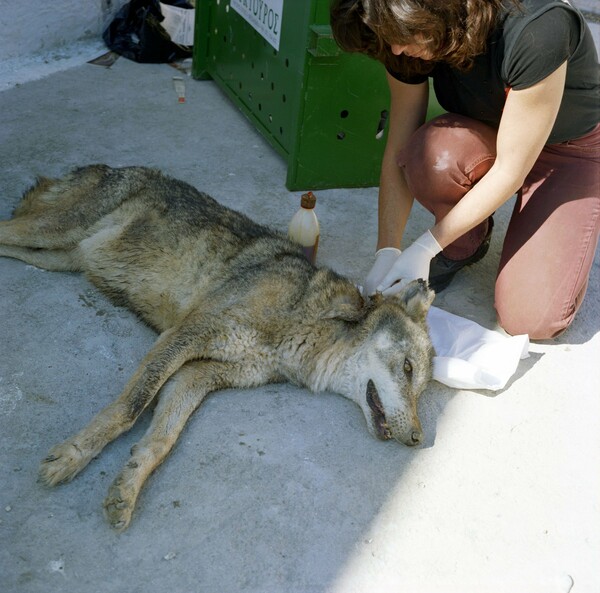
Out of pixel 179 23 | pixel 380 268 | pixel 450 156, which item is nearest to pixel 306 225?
pixel 380 268

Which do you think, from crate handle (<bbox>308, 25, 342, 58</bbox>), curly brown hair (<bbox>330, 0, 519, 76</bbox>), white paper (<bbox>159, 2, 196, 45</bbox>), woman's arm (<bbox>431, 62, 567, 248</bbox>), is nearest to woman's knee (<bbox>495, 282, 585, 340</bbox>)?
woman's arm (<bbox>431, 62, 567, 248</bbox>)

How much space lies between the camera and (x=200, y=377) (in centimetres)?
311

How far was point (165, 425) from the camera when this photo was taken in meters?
2.88

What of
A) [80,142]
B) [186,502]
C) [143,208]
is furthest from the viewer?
[80,142]

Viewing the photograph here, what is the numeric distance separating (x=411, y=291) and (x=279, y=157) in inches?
95.9

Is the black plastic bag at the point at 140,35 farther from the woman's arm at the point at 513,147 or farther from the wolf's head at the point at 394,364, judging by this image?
the wolf's head at the point at 394,364

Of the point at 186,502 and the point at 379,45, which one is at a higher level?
the point at 379,45

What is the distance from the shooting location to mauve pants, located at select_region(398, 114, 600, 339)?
377cm

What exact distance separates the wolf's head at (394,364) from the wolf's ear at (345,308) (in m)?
0.05

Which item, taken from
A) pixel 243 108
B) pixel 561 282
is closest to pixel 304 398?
pixel 561 282

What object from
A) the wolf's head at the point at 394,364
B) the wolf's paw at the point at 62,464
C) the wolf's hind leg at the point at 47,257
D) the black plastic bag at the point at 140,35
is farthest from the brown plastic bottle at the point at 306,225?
the black plastic bag at the point at 140,35

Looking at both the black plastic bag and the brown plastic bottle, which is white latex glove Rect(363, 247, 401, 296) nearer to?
the brown plastic bottle

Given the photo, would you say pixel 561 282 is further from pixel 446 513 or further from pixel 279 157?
pixel 279 157

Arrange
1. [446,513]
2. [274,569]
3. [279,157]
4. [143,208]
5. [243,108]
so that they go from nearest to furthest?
[274,569], [446,513], [143,208], [279,157], [243,108]
